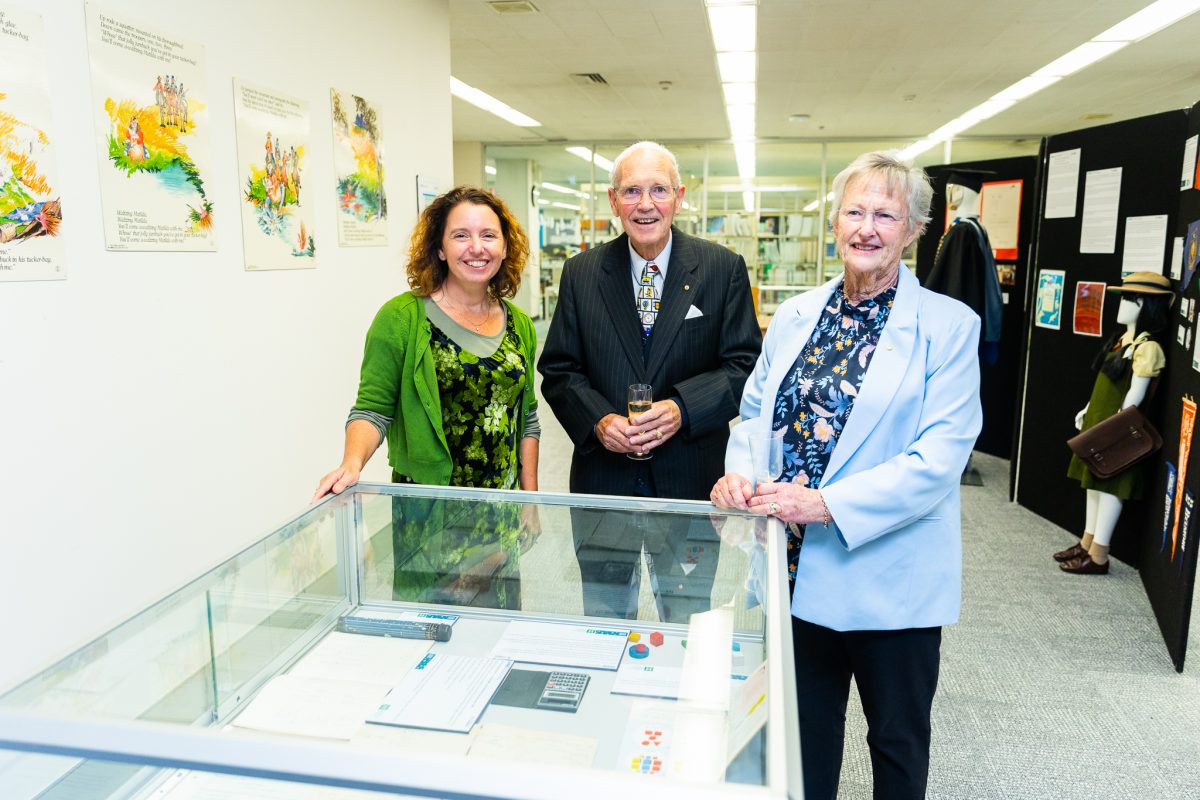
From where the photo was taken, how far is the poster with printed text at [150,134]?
7.64 feet

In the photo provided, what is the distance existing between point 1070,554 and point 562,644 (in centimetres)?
372

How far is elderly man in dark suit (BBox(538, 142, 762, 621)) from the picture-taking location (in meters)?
2.18

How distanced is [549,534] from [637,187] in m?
0.99

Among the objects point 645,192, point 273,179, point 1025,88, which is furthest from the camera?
point 1025,88

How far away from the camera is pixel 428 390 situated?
2.02 metres

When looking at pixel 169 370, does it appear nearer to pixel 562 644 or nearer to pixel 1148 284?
pixel 562 644

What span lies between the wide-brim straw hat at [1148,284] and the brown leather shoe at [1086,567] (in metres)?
1.29

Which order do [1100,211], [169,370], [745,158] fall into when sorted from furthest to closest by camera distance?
[745,158] < [1100,211] < [169,370]

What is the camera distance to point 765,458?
1564 millimetres

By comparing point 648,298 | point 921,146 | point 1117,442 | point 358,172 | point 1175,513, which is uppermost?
point 921,146

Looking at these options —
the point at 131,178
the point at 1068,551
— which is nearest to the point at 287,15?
the point at 131,178

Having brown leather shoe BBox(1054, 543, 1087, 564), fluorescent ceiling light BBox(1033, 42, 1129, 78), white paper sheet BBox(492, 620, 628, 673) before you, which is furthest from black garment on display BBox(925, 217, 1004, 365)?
white paper sheet BBox(492, 620, 628, 673)

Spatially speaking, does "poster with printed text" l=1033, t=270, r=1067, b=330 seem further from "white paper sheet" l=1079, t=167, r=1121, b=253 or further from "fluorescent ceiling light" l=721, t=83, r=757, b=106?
"fluorescent ceiling light" l=721, t=83, r=757, b=106

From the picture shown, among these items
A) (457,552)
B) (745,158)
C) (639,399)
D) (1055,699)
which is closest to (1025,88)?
(745,158)
